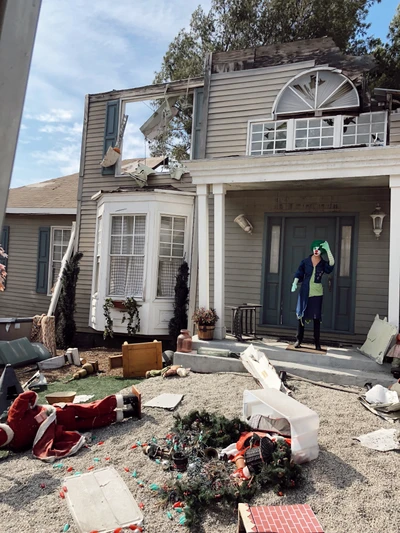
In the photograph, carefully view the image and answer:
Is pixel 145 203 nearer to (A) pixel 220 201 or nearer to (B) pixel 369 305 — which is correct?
(A) pixel 220 201

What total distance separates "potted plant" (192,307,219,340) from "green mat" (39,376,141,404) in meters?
1.29

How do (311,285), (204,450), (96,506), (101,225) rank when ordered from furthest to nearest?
(101,225) < (311,285) < (204,450) < (96,506)

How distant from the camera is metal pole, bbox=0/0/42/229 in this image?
637 millimetres

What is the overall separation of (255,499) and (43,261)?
10.0 m

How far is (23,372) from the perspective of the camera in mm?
7238

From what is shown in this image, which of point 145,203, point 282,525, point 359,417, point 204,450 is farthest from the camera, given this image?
point 145,203

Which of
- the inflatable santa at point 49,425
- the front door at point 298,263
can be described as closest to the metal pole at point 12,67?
the inflatable santa at point 49,425

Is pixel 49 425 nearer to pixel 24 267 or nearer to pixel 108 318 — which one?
pixel 108 318

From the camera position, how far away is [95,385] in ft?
Answer: 20.8

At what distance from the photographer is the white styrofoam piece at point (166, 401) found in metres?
5.05

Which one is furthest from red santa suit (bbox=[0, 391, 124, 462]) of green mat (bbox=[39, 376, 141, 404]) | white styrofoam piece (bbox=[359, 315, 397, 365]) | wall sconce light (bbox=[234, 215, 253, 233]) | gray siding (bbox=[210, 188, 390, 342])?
wall sconce light (bbox=[234, 215, 253, 233])

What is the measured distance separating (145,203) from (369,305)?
15.7ft

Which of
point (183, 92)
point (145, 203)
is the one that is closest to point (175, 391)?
point (145, 203)

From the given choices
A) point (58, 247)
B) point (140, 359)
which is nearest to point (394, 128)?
point (140, 359)
